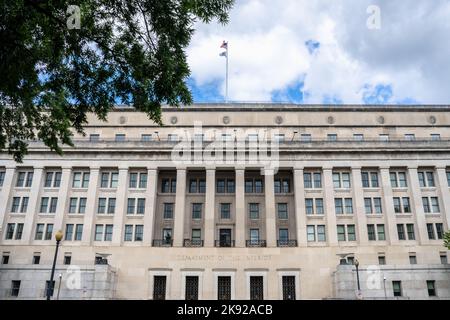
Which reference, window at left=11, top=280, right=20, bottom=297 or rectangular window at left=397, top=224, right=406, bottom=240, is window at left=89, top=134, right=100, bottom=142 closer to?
window at left=11, top=280, right=20, bottom=297

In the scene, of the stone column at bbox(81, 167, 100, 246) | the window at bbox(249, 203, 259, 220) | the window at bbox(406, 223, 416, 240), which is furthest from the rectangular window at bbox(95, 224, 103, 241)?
the window at bbox(406, 223, 416, 240)

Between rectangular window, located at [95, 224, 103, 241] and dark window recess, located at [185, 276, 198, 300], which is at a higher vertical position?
rectangular window, located at [95, 224, 103, 241]

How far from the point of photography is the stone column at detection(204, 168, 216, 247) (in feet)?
144

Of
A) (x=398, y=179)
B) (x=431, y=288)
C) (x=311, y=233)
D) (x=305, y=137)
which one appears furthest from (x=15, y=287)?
(x=398, y=179)

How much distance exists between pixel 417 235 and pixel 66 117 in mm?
43500

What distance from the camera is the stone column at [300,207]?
4366 centimetres

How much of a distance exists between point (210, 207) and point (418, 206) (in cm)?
2536

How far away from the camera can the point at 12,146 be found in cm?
1365

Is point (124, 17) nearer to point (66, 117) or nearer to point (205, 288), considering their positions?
Result: point (66, 117)

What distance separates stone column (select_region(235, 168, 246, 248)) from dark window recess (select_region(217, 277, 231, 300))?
172 inches

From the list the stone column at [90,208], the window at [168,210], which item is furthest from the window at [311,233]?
the stone column at [90,208]

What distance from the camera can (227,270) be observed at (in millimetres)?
40969

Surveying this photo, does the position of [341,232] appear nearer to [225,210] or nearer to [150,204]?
[225,210]
